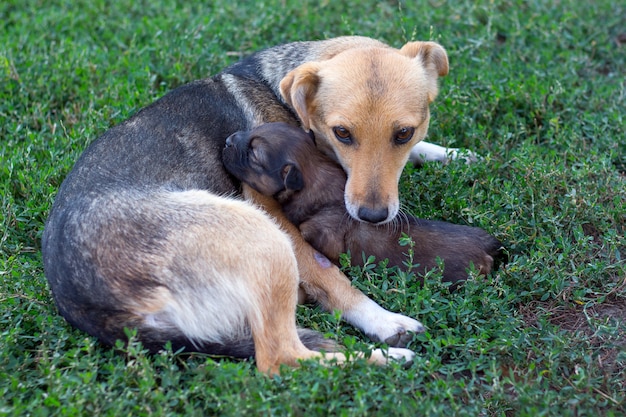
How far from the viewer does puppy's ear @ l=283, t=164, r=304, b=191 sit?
5141 millimetres

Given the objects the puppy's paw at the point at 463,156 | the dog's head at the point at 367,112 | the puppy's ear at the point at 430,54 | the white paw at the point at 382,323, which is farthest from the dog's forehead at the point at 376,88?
the white paw at the point at 382,323

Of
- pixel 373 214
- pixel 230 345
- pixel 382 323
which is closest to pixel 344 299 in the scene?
pixel 382 323

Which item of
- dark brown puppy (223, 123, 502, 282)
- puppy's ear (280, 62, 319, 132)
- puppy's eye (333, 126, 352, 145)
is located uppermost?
puppy's ear (280, 62, 319, 132)

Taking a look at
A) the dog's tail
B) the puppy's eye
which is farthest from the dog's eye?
the dog's tail

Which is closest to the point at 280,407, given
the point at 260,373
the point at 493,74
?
the point at 260,373

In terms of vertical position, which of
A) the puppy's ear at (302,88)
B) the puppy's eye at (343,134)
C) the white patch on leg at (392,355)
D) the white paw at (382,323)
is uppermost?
the puppy's ear at (302,88)

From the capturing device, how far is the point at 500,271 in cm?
494

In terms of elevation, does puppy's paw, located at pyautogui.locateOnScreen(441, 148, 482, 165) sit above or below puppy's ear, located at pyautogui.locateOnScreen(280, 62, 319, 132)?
below

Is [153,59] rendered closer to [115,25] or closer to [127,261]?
[115,25]

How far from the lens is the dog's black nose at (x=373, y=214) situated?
15.9 feet

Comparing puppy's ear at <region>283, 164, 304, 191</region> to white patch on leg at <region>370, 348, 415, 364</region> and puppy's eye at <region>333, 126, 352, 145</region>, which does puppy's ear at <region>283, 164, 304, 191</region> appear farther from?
white patch on leg at <region>370, 348, 415, 364</region>

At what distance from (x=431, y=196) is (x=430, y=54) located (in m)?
1.06

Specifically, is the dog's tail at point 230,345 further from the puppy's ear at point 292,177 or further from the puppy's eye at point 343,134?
the puppy's eye at point 343,134

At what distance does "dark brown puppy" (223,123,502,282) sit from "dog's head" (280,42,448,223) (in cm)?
17
